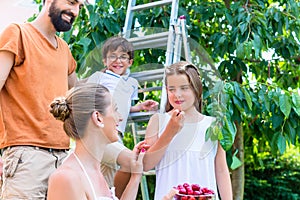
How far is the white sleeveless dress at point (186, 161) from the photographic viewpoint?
2.39 metres

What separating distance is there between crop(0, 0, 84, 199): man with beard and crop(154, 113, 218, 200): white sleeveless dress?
1.32 feet

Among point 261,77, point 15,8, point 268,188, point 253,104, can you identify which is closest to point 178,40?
point 253,104

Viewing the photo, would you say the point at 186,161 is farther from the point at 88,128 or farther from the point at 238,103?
the point at 238,103

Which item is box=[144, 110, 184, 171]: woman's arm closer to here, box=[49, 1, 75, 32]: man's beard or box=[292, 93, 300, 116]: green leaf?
box=[49, 1, 75, 32]: man's beard

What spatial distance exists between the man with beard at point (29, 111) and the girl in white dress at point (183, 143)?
37 cm

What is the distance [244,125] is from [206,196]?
8.00 ft

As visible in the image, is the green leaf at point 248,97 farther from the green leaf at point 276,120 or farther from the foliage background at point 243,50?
the green leaf at point 276,120

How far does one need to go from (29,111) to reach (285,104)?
143 cm

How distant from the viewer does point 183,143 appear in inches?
95.1

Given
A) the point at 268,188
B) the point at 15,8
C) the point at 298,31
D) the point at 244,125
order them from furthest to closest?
the point at 268,188
the point at 15,8
the point at 244,125
the point at 298,31

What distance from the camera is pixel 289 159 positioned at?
688 centimetres

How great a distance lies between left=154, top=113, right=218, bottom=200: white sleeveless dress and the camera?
239 cm

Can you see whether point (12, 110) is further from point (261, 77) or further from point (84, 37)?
point (261, 77)

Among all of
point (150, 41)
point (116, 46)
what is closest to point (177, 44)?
point (150, 41)
